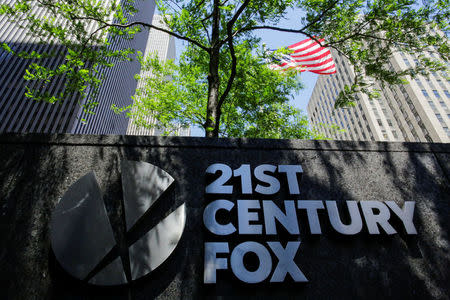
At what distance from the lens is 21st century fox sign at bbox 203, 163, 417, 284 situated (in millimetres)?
3506

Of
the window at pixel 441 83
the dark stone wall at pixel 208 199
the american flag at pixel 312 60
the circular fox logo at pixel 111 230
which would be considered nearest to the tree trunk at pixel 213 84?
the dark stone wall at pixel 208 199

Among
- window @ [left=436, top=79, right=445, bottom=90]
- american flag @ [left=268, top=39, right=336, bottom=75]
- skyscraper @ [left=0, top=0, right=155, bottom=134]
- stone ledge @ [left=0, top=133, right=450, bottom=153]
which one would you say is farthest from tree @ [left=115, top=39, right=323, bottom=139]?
window @ [left=436, top=79, right=445, bottom=90]

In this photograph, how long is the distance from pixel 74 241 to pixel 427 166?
20.1 ft

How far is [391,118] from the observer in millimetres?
59844

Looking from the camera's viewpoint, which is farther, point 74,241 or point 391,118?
point 391,118

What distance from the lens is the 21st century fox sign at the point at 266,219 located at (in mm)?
3506

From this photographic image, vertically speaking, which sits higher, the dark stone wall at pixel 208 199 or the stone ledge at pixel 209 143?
the stone ledge at pixel 209 143

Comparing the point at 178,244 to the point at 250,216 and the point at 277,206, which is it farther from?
the point at 277,206

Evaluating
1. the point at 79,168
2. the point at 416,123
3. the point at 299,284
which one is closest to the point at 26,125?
the point at 79,168

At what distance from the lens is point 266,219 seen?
3.88 m

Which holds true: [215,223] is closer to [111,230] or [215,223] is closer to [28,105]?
[111,230]

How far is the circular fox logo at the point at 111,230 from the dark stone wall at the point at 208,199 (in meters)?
0.17

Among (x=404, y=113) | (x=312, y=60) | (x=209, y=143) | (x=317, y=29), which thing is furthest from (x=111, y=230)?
(x=404, y=113)

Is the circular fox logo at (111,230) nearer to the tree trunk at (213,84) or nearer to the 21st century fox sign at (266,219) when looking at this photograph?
the 21st century fox sign at (266,219)
